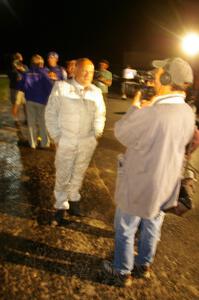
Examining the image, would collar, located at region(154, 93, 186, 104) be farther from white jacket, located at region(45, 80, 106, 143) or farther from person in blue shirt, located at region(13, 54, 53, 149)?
person in blue shirt, located at region(13, 54, 53, 149)

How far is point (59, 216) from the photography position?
12.3ft

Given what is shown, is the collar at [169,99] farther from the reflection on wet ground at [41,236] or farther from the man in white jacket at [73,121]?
the reflection on wet ground at [41,236]

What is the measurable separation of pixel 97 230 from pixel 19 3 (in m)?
58.4

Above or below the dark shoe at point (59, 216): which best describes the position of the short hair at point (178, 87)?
above

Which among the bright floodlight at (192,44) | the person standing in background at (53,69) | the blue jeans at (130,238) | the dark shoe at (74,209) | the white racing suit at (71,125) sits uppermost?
the bright floodlight at (192,44)

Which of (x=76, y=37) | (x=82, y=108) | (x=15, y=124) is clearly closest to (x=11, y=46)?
(x=76, y=37)

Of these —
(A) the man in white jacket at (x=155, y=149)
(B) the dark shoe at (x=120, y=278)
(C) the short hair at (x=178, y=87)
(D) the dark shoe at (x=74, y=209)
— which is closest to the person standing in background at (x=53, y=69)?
(D) the dark shoe at (x=74, y=209)

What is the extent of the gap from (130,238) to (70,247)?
0.94 meters

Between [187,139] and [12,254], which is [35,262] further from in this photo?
[187,139]

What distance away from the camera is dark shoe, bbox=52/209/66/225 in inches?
147

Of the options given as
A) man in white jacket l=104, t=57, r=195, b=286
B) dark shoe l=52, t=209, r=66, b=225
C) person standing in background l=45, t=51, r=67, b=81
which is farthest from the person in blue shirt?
man in white jacket l=104, t=57, r=195, b=286

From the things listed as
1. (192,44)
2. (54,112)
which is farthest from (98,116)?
(192,44)

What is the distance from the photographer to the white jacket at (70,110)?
3.37 m

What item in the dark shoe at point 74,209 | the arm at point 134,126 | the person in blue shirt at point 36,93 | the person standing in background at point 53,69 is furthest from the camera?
the person standing in background at point 53,69
